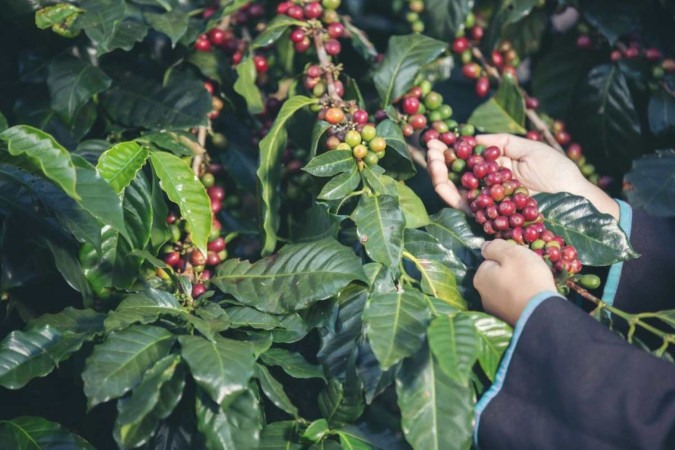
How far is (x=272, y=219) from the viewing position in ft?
4.99

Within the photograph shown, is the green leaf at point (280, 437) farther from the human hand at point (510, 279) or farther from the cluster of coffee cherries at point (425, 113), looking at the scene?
the cluster of coffee cherries at point (425, 113)

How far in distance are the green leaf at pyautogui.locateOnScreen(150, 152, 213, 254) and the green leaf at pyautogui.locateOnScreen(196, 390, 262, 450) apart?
33 centimetres

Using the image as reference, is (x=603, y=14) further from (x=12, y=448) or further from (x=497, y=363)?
(x=12, y=448)

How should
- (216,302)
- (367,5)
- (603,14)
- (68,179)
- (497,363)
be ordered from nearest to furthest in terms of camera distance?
Result: (68,179)
(497,363)
(216,302)
(603,14)
(367,5)

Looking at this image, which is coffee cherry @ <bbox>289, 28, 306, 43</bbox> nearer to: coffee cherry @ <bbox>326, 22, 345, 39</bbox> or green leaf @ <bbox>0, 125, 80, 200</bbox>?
coffee cherry @ <bbox>326, 22, 345, 39</bbox>

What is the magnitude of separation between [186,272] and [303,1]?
2.35 feet

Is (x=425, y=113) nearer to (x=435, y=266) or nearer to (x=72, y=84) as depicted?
(x=435, y=266)

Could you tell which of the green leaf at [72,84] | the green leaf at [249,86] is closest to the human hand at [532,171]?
the green leaf at [249,86]

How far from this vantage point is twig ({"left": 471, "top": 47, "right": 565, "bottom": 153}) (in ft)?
6.21

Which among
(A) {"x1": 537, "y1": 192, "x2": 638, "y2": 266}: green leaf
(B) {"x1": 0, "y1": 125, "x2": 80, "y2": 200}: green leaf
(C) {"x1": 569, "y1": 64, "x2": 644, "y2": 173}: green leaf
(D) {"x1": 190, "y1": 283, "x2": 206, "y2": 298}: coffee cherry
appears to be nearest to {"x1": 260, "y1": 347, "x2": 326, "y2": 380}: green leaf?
(D) {"x1": 190, "y1": 283, "x2": 206, "y2": 298}: coffee cherry

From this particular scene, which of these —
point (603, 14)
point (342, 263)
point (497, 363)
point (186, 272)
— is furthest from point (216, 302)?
point (603, 14)

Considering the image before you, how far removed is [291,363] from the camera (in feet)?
4.29

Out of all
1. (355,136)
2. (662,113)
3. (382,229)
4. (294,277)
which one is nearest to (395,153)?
(355,136)

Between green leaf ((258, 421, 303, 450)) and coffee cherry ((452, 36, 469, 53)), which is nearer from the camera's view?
green leaf ((258, 421, 303, 450))
